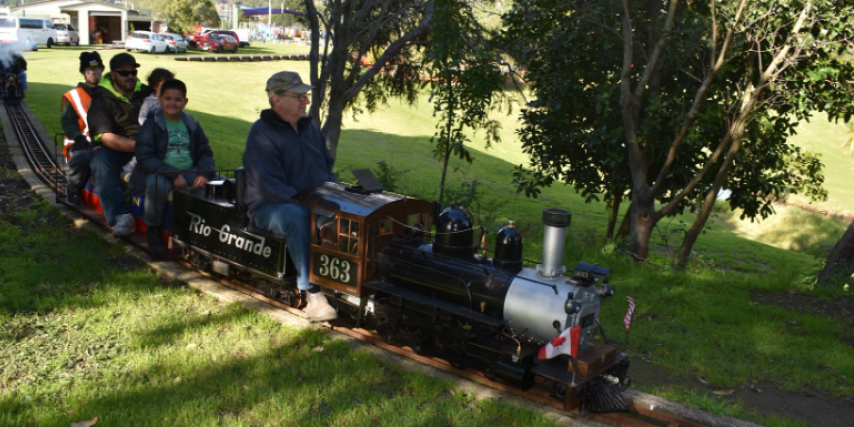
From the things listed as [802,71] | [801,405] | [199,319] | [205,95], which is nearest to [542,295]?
[801,405]

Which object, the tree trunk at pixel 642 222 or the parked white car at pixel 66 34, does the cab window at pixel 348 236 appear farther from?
the parked white car at pixel 66 34

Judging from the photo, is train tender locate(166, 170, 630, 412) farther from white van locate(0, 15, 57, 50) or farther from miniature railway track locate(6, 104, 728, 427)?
white van locate(0, 15, 57, 50)

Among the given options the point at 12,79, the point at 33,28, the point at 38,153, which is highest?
the point at 33,28

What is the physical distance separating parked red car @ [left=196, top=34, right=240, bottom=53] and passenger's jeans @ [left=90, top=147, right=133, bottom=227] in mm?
47814

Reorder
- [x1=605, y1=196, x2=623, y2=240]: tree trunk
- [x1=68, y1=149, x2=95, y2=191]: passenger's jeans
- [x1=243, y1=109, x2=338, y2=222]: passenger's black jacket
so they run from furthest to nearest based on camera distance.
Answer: [x1=605, y1=196, x2=623, y2=240]: tree trunk < [x1=68, y1=149, x2=95, y2=191]: passenger's jeans < [x1=243, y1=109, x2=338, y2=222]: passenger's black jacket

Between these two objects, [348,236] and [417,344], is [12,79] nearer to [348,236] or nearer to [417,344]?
[348,236]

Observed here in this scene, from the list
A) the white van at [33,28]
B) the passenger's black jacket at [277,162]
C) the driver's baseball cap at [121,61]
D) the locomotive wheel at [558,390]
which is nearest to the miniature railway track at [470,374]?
the locomotive wheel at [558,390]

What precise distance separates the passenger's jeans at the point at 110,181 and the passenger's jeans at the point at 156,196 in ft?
2.78

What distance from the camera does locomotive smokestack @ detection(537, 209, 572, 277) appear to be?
17.6 ft

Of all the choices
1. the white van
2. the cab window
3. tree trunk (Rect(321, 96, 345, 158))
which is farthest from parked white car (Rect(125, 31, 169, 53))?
the cab window

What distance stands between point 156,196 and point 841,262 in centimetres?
937

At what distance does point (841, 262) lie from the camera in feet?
32.4

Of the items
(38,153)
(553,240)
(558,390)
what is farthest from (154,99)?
(38,153)

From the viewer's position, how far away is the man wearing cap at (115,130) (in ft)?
28.0
